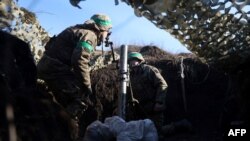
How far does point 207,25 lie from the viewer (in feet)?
13.2

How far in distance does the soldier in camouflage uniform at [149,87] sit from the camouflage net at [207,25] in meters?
2.84

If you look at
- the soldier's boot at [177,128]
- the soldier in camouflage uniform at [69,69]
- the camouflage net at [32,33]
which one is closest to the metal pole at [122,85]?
the soldier in camouflage uniform at [69,69]

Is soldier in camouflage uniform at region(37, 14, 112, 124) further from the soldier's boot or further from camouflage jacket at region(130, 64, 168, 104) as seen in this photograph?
the soldier's boot

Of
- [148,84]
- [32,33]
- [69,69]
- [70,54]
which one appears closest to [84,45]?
[70,54]

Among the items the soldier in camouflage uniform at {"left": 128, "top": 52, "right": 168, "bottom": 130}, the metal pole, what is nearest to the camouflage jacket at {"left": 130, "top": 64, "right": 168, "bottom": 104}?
the soldier in camouflage uniform at {"left": 128, "top": 52, "right": 168, "bottom": 130}

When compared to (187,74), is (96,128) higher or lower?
lower

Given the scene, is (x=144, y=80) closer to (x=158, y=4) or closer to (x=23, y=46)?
(x=23, y=46)

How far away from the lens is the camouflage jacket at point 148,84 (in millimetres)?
7664

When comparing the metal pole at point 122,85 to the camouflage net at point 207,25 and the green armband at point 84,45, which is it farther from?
the camouflage net at point 207,25

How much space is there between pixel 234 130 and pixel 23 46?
1.70m

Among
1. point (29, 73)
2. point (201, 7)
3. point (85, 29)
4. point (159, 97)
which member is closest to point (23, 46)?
point (29, 73)

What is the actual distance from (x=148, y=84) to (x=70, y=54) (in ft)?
6.23

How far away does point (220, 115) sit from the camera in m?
9.76

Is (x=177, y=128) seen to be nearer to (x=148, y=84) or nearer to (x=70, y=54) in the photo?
(x=148, y=84)
